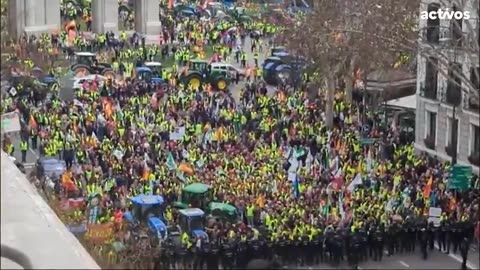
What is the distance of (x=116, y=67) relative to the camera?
185ft

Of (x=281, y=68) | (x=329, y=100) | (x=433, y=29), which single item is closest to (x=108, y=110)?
(x=329, y=100)

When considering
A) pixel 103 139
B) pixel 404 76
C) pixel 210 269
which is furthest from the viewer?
pixel 404 76

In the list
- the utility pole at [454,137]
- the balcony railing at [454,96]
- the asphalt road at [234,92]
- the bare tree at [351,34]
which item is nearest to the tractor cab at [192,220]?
the asphalt road at [234,92]

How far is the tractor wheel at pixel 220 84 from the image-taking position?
5252cm

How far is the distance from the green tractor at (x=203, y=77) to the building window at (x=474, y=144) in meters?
17.8

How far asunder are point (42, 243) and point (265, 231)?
7.72 m

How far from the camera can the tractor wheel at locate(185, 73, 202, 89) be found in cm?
5172

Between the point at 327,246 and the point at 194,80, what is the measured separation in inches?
1079

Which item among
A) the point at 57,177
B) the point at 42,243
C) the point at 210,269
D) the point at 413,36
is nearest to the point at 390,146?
the point at 413,36

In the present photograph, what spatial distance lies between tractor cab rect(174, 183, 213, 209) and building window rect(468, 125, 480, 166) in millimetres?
10532

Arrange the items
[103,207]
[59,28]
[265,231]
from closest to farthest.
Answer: [265,231] < [103,207] < [59,28]

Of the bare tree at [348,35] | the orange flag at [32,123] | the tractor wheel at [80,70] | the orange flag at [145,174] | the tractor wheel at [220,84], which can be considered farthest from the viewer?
the tractor wheel at [220,84]

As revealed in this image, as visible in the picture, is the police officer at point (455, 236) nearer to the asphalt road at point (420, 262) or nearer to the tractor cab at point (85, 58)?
the asphalt road at point (420, 262)

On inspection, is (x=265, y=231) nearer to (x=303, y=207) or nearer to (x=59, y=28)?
(x=303, y=207)
